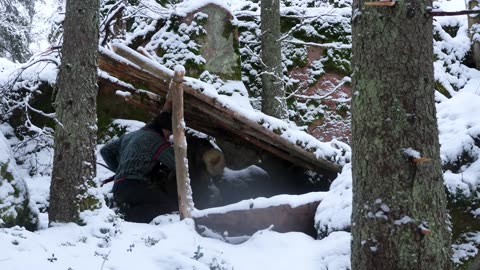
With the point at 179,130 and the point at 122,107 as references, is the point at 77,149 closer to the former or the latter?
the point at 179,130

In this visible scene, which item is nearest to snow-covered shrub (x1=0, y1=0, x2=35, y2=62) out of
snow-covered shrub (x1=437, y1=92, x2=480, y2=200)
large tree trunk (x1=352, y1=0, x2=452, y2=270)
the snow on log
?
the snow on log

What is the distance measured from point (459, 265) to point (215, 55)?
7163 mm

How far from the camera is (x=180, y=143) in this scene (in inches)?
302

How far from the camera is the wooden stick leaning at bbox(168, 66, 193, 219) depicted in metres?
7.45

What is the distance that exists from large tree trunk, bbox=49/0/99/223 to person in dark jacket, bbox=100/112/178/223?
198 centimetres

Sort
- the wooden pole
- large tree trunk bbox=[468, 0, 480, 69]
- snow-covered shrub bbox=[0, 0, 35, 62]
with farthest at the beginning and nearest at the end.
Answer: snow-covered shrub bbox=[0, 0, 35, 62], large tree trunk bbox=[468, 0, 480, 69], the wooden pole

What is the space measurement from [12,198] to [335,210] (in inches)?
148

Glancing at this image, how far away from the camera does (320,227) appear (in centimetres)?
662

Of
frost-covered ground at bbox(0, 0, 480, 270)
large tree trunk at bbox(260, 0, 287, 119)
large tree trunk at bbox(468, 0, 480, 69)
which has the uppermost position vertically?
large tree trunk at bbox(468, 0, 480, 69)

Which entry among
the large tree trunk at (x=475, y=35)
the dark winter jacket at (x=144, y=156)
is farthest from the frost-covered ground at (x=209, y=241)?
the large tree trunk at (x=475, y=35)

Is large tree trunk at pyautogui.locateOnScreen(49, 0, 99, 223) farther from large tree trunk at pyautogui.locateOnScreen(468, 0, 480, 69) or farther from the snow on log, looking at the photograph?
large tree trunk at pyautogui.locateOnScreen(468, 0, 480, 69)

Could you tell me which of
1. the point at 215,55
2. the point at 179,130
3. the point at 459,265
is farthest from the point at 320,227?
the point at 215,55

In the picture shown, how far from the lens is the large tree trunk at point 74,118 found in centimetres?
600

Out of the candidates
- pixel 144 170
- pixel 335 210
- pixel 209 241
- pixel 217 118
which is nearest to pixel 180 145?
pixel 144 170
